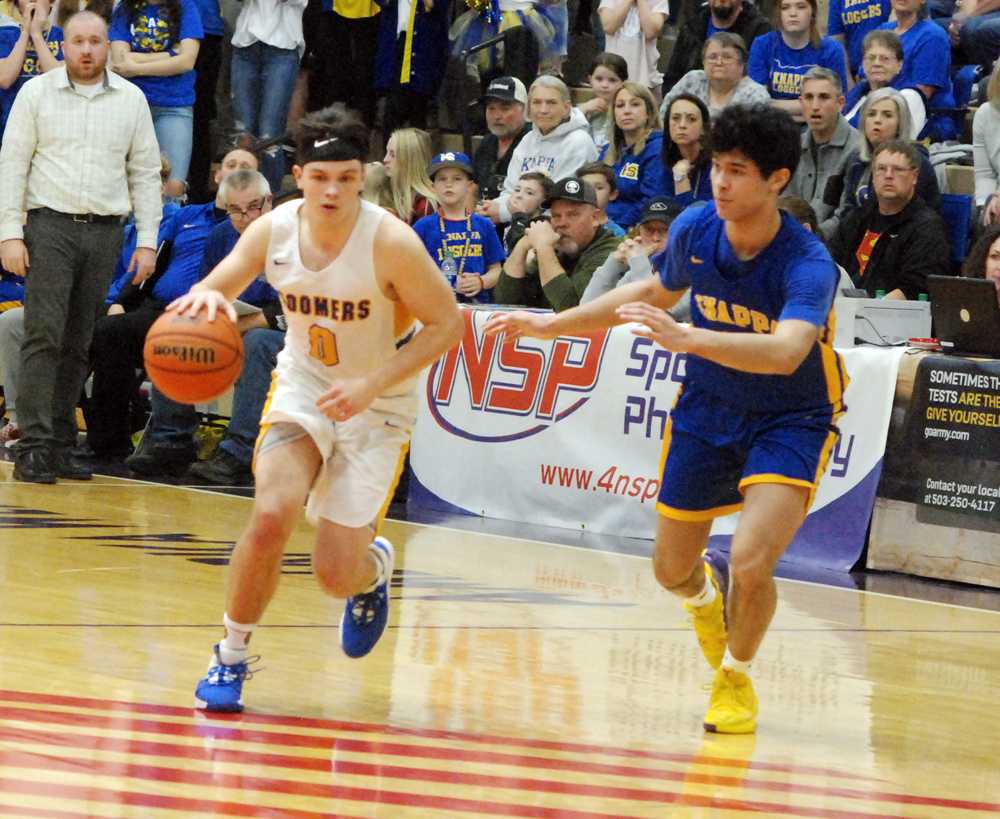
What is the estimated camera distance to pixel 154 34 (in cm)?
1320

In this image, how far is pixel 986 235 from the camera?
30.0ft

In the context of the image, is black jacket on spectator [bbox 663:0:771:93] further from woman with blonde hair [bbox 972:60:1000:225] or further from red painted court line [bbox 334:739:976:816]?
red painted court line [bbox 334:739:976:816]

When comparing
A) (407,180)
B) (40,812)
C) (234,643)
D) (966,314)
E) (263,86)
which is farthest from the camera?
(263,86)

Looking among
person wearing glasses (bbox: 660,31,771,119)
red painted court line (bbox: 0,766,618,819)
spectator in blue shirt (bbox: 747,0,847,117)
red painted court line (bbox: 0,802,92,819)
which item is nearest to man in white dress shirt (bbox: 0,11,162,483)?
person wearing glasses (bbox: 660,31,771,119)

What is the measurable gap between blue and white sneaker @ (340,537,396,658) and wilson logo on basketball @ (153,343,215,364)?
88cm

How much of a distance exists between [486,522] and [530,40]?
5188mm

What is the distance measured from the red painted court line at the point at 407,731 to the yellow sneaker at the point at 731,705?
1.20 feet

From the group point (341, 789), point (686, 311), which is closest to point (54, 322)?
point (686, 311)

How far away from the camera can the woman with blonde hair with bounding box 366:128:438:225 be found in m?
12.0

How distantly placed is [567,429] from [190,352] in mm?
5121

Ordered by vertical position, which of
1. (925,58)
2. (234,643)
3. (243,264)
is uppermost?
(925,58)

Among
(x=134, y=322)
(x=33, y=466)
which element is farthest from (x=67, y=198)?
(x=134, y=322)

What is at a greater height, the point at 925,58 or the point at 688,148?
the point at 925,58

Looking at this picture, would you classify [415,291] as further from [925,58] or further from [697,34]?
[697,34]
